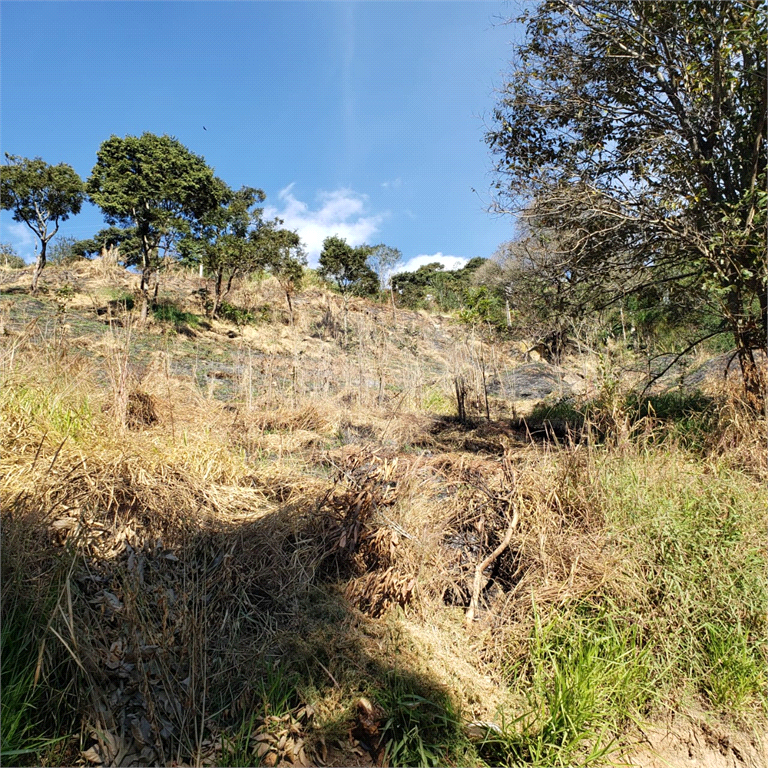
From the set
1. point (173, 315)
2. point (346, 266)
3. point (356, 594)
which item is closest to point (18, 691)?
point (356, 594)

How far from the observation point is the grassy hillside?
183 centimetres

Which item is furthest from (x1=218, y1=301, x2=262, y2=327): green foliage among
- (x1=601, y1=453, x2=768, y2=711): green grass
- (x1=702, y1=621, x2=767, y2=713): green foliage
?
(x1=702, y1=621, x2=767, y2=713): green foliage

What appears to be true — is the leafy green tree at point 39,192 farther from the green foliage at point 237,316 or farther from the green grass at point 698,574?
the green grass at point 698,574

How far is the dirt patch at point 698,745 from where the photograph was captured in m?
1.98

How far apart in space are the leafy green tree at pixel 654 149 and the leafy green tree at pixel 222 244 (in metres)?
10.2

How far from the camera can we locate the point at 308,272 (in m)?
21.8

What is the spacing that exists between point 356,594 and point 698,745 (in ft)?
5.32

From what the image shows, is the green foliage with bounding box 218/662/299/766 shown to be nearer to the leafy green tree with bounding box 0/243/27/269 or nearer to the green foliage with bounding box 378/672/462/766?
the green foliage with bounding box 378/672/462/766

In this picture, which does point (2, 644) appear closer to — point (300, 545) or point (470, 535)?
point (300, 545)

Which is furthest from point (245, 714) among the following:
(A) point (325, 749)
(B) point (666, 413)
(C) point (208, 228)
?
(C) point (208, 228)

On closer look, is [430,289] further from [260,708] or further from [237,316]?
→ [260,708]

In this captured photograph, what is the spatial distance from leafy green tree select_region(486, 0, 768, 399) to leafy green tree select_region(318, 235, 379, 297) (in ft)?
48.1

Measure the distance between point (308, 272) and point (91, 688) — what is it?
21100 millimetres

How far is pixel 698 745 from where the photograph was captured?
2035mm
